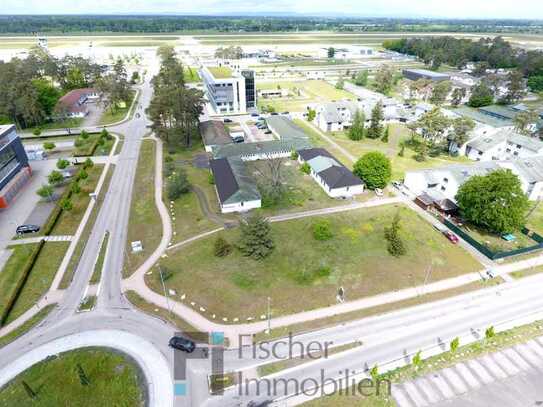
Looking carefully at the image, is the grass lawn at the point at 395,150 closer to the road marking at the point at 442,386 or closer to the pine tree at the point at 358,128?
the pine tree at the point at 358,128

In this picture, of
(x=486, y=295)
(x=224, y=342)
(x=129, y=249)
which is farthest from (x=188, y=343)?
(x=486, y=295)

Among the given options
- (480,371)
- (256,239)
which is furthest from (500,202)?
(256,239)

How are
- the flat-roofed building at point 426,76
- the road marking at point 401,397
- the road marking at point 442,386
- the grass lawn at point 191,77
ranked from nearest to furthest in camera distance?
the road marking at point 401,397 < the road marking at point 442,386 < the flat-roofed building at point 426,76 < the grass lawn at point 191,77

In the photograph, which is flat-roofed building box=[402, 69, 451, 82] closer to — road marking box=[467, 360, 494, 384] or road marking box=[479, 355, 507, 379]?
road marking box=[479, 355, 507, 379]

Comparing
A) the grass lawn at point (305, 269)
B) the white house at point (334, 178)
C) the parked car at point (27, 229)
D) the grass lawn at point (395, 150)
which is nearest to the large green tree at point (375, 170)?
the white house at point (334, 178)

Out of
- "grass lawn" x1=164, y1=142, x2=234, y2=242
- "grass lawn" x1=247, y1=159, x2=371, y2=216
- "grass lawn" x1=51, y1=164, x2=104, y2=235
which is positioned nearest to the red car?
"grass lawn" x1=247, y1=159, x2=371, y2=216

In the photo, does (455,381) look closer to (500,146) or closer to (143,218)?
(143,218)
